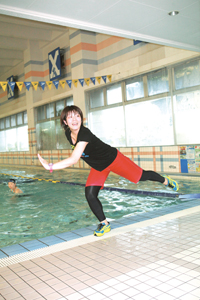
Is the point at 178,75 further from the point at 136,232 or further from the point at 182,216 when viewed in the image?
the point at 136,232

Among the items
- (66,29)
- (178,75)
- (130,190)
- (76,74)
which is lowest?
(130,190)

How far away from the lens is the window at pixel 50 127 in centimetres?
1340

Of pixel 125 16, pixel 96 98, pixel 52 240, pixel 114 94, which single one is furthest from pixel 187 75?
pixel 52 240

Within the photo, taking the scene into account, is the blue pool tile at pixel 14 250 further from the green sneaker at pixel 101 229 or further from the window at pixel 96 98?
the window at pixel 96 98

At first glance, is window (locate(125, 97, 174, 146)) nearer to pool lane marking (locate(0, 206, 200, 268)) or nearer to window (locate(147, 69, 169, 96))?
window (locate(147, 69, 169, 96))

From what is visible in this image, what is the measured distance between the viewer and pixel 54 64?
1345 cm

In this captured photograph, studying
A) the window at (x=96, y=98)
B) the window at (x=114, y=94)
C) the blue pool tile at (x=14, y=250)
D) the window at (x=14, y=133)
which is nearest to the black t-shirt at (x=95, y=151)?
the blue pool tile at (x=14, y=250)

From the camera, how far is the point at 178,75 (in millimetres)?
7848

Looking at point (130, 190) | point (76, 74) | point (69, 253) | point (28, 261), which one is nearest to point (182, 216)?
point (69, 253)

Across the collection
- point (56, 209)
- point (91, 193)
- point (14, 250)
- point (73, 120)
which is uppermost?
point (73, 120)

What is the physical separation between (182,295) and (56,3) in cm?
369

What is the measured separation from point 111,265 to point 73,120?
1357 millimetres

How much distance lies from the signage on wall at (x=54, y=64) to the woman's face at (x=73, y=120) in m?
10.9

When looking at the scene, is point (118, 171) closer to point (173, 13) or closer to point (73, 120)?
point (73, 120)
